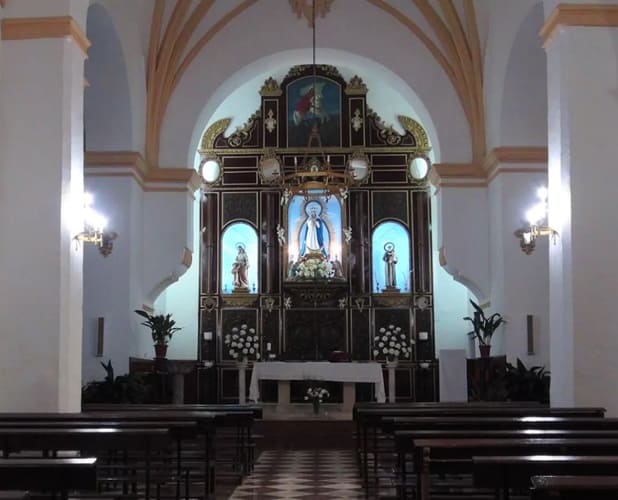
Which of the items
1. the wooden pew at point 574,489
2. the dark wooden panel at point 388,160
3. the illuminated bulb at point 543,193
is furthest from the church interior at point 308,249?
the illuminated bulb at point 543,193

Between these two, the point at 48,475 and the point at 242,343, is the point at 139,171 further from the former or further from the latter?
the point at 48,475

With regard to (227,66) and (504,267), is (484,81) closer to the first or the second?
(504,267)

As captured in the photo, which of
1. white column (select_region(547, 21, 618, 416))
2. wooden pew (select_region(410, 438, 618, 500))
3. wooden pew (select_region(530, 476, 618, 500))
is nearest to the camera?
wooden pew (select_region(530, 476, 618, 500))

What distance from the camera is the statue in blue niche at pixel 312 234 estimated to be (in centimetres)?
2188

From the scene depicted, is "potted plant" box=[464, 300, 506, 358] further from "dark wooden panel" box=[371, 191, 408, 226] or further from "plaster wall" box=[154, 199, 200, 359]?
"plaster wall" box=[154, 199, 200, 359]

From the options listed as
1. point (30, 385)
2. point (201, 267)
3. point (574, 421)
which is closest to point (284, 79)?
point (201, 267)

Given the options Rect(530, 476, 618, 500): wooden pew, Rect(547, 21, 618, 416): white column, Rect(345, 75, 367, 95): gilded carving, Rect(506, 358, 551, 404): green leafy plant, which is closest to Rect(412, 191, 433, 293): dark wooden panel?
Rect(345, 75, 367, 95): gilded carving

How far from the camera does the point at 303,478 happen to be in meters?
10.9

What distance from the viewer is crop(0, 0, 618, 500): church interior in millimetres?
8383

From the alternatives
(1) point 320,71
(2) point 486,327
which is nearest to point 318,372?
(2) point 486,327

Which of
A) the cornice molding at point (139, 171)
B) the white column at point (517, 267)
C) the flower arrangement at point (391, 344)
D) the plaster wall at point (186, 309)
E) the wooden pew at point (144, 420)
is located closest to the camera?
the wooden pew at point (144, 420)

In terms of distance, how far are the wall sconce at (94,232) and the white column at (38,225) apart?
0.60 m

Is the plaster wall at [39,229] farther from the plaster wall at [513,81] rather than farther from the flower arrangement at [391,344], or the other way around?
the flower arrangement at [391,344]

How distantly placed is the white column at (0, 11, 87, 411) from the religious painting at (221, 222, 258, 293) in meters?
11.2
